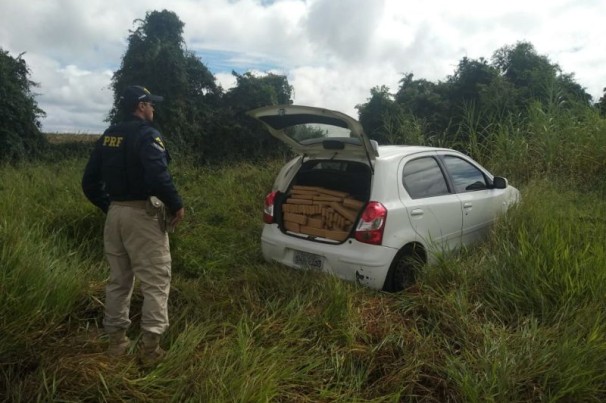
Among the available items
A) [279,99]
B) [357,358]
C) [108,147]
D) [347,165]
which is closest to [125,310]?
[108,147]

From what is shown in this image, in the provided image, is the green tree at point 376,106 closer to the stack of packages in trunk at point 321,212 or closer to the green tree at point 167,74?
the green tree at point 167,74

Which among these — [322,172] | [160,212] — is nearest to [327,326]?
[160,212]

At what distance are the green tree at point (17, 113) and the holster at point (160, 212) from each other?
12.6m

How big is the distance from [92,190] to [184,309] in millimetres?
1149

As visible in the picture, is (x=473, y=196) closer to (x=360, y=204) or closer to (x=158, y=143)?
(x=360, y=204)

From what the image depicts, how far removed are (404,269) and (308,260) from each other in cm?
85

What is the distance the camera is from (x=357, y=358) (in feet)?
9.48

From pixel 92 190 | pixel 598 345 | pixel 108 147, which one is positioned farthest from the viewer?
pixel 92 190

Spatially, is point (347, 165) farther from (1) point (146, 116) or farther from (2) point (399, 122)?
(2) point (399, 122)

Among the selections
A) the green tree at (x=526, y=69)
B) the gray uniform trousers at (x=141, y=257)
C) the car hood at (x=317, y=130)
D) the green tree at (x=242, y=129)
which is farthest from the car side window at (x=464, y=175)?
the green tree at (x=242, y=129)

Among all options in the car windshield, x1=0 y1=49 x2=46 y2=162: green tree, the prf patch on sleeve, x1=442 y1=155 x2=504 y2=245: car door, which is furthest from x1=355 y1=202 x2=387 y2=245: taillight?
x1=0 y1=49 x2=46 y2=162: green tree

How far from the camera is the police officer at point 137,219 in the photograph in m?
2.93

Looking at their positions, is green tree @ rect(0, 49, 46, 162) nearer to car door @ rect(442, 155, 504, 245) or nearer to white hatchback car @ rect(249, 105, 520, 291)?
white hatchback car @ rect(249, 105, 520, 291)

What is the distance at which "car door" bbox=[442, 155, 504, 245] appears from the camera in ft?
15.4
